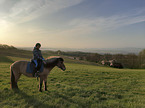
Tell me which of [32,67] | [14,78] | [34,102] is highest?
[32,67]

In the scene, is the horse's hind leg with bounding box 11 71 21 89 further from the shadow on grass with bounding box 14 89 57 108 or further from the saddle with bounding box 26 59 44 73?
the shadow on grass with bounding box 14 89 57 108

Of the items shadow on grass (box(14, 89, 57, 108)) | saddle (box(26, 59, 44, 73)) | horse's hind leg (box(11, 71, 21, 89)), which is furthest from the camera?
horse's hind leg (box(11, 71, 21, 89))

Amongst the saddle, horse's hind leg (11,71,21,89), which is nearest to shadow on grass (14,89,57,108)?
horse's hind leg (11,71,21,89)

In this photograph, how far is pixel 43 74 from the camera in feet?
19.2

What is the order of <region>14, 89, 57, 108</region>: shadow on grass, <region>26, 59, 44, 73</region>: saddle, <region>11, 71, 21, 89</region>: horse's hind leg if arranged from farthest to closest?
<region>11, 71, 21, 89</region>: horse's hind leg → <region>26, 59, 44, 73</region>: saddle → <region>14, 89, 57, 108</region>: shadow on grass

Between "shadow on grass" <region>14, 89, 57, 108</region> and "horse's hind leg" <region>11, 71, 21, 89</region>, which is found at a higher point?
"horse's hind leg" <region>11, 71, 21, 89</region>

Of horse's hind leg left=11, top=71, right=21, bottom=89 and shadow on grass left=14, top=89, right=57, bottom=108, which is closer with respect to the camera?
shadow on grass left=14, top=89, right=57, bottom=108

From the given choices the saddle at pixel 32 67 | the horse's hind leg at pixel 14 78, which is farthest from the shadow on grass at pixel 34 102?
the saddle at pixel 32 67

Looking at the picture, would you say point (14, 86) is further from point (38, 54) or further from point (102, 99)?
point (102, 99)

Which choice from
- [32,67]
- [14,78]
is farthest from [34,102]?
[14,78]

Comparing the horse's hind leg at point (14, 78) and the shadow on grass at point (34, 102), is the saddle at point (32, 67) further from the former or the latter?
the shadow on grass at point (34, 102)

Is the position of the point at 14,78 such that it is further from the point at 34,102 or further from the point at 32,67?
the point at 34,102

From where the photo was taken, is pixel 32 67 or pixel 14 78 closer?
pixel 32 67

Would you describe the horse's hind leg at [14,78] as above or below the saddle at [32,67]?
below
